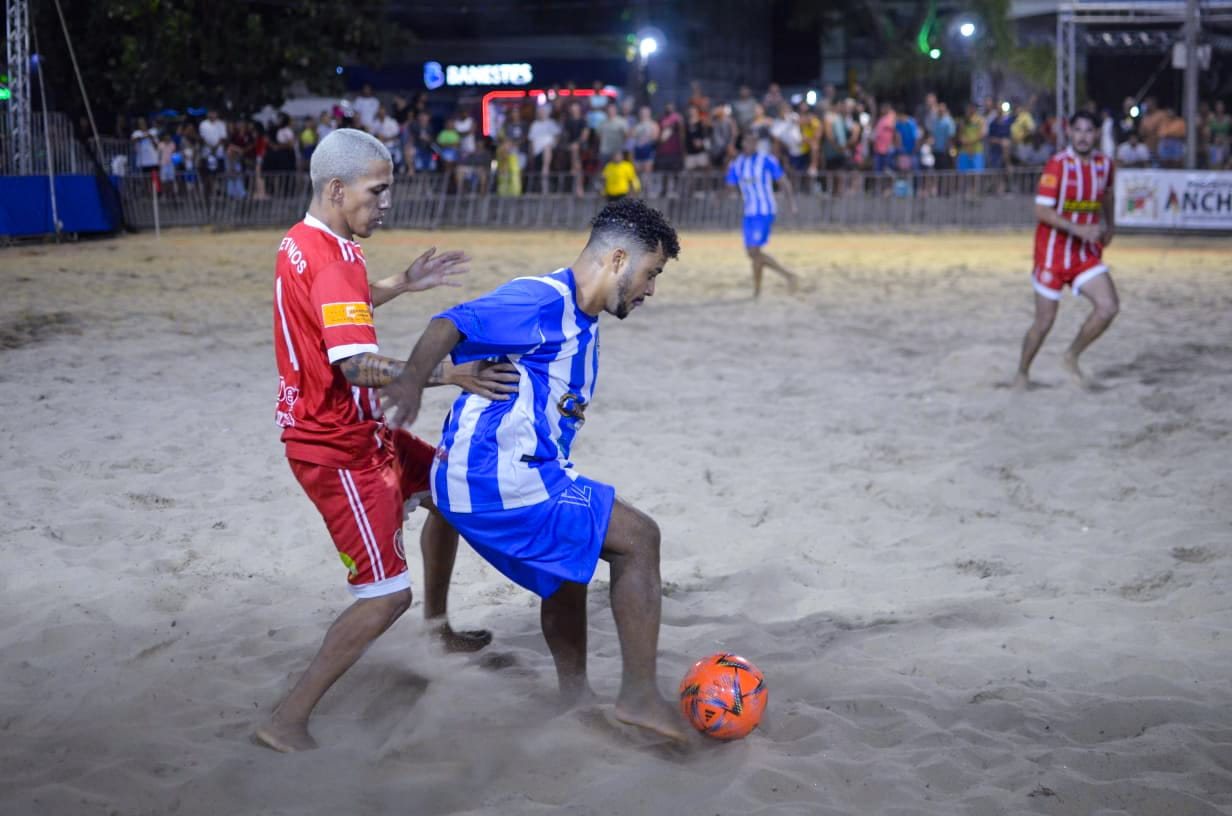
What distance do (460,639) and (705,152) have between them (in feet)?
63.0

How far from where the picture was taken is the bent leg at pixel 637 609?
3.91 meters

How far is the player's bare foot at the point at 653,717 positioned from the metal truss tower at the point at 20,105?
1800 cm

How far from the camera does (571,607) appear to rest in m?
4.26

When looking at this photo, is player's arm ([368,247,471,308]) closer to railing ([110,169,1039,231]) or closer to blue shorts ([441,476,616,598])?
blue shorts ([441,476,616,598])

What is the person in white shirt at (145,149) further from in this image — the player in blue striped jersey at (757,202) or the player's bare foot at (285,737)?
the player's bare foot at (285,737)

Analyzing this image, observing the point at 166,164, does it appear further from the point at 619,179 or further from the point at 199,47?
the point at 619,179

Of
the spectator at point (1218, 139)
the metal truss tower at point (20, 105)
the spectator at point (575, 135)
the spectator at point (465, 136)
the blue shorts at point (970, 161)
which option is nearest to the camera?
the metal truss tower at point (20, 105)

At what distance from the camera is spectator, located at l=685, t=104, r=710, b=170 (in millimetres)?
23078

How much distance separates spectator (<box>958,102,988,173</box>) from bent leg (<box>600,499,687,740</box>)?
20.2m

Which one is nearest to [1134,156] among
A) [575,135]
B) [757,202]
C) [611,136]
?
[611,136]

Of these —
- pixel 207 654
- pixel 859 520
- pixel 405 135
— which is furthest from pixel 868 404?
pixel 405 135

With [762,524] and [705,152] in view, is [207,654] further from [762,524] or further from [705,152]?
[705,152]

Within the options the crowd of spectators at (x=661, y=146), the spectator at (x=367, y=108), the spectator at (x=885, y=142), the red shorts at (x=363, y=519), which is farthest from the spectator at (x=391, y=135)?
the red shorts at (x=363, y=519)

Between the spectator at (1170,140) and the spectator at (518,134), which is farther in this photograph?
the spectator at (518,134)
